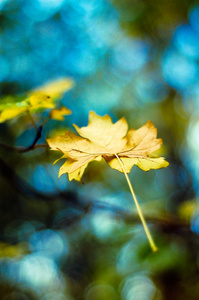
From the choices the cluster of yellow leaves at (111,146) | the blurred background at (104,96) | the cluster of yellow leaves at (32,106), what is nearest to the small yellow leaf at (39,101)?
the cluster of yellow leaves at (32,106)

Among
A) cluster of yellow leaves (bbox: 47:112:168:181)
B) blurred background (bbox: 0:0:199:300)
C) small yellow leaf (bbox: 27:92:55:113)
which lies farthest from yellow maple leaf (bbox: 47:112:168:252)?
blurred background (bbox: 0:0:199:300)

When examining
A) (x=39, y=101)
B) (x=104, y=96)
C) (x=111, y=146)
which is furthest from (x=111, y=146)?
(x=104, y=96)

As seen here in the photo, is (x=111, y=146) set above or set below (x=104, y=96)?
above

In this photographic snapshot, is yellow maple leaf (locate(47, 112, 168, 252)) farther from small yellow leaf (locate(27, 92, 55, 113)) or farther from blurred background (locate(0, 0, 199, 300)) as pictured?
blurred background (locate(0, 0, 199, 300))

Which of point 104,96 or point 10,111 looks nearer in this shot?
point 10,111

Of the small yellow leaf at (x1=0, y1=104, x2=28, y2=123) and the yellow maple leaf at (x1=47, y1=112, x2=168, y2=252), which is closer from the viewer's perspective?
the yellow maple leaf at (x1=47, y1=112, x2=168, y2=252)

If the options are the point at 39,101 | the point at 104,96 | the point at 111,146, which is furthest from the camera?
the point at 104,96

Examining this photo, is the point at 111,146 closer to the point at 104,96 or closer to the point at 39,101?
the point at 39,101

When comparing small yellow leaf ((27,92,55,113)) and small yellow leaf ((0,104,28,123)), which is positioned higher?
small yellow leaf ((27,92,55,113))

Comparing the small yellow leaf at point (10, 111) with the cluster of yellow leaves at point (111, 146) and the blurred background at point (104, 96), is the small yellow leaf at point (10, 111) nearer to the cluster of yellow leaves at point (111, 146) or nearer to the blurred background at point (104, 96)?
the cluster of yellow leaves at point (111, 146)
